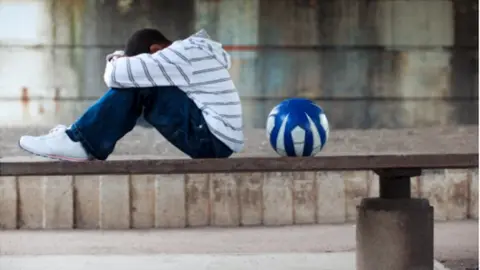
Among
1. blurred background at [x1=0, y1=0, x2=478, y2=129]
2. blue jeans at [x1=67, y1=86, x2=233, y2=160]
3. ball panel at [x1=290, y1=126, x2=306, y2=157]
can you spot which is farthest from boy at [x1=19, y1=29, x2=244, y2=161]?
blurred background at [x1=0, y1=0, x2=478, y2=129]

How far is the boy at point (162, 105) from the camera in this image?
278 centimetres

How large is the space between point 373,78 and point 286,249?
7.31 ft

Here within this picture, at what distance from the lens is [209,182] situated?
543 cm

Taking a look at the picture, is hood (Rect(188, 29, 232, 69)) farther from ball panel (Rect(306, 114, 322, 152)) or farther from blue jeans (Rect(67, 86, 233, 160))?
ball panel (Rect(306, 114, 322, 152))

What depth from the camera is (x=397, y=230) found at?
9.94 ft

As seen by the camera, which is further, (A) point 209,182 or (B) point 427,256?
(A) point 209,182

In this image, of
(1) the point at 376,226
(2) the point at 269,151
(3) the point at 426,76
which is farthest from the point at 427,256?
(3) the point at 426,76

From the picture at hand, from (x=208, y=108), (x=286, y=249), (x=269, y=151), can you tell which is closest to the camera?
(x=208, y=108)

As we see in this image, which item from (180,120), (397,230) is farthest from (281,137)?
(397,230)

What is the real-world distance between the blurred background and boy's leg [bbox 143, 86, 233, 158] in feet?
10.5

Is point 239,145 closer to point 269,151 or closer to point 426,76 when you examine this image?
point 269,151

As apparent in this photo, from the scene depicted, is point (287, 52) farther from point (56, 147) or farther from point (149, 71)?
point (56, 147)

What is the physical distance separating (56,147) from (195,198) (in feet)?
8.92

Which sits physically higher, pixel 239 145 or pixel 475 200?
pixel 239 145
